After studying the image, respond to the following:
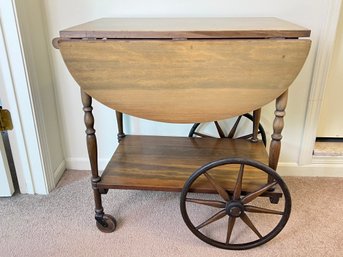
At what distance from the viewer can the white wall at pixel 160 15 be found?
1.35 metres

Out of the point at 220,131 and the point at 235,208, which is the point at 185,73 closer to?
the point at 235,208

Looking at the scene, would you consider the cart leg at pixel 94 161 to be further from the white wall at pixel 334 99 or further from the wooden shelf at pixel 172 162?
the white wall at pixel 334 99

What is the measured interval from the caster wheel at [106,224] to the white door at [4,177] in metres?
0.53

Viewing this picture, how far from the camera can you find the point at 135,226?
Answer: 4.35 feet

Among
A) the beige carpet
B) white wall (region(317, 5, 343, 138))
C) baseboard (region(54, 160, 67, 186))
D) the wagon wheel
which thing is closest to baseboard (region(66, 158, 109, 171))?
baseboard (region(54, 160, 67, 186))

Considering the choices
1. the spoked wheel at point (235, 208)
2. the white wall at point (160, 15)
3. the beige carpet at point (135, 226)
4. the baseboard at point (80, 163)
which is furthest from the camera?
the baseboard at point (80, 163)

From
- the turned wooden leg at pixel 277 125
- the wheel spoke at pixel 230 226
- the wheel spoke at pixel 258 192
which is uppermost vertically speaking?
the turned wooden leg at pixel 277 125

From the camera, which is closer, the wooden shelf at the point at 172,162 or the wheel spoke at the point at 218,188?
the wheel spoke at the point at 218,188

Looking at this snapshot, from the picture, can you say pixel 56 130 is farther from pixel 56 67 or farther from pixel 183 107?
pixel 183 107

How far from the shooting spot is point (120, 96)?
1053 millimetres

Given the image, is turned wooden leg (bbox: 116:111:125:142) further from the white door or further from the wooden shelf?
the white door

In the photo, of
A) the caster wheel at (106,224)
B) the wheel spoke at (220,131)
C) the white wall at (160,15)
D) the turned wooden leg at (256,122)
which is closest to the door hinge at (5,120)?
the white wall at (160,15)

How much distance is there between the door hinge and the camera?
1.37 m

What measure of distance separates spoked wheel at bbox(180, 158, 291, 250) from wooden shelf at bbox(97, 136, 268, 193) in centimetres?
2
